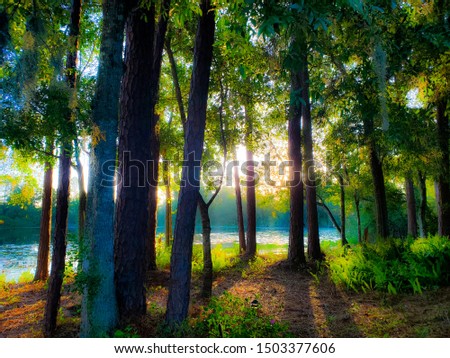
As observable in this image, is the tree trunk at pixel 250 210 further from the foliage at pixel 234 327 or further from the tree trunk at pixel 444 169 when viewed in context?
the foliage at pixel 234 327

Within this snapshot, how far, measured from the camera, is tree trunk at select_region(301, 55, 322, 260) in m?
11.5

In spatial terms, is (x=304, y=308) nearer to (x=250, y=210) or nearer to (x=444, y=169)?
(x=444, y=169)

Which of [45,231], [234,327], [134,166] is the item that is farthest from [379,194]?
[45,231]

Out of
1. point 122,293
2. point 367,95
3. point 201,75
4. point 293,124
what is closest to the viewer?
point 122,293

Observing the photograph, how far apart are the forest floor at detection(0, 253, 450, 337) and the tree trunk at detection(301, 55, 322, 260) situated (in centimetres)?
169

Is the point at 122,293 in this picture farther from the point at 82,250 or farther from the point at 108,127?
the point at 108,127

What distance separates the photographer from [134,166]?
5.72 meters

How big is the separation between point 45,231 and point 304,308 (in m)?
9.42

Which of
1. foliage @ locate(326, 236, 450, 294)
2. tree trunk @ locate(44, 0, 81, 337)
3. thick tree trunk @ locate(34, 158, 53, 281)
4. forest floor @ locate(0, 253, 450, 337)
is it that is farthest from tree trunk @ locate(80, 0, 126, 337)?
thick tree trunk @ locate(34, 158, 53, 281)

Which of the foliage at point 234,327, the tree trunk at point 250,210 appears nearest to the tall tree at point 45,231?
the tree trunk at point 250,210

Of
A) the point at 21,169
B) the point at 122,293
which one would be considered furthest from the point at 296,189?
the point at 21,169

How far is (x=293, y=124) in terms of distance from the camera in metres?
11.4

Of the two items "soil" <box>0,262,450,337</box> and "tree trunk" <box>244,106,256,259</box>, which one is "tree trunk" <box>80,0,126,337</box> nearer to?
"soil" <box>0,262,450,337</box>

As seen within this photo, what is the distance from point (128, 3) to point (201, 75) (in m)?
1.62
